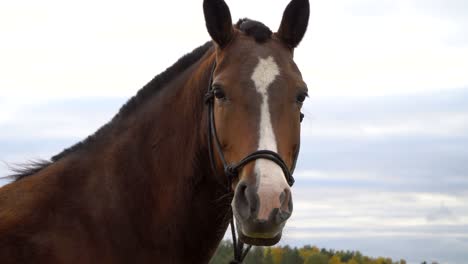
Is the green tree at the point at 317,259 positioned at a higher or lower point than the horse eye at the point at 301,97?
lower

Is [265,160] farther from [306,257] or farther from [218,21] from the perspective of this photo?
[306,257]

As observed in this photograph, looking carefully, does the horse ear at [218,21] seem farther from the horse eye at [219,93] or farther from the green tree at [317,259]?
the green tree at [317,259]

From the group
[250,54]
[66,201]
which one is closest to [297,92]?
[250,54]

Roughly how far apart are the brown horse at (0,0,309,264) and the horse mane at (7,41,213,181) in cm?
2

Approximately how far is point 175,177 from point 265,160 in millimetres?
1306

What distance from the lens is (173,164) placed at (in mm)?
6758

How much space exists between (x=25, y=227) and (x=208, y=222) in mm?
1754

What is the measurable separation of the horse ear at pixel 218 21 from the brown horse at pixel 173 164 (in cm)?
1

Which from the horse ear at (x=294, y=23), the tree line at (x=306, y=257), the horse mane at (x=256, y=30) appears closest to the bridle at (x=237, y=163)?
the horse mane at (x=256, y=30)

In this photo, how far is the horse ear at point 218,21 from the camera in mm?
6797

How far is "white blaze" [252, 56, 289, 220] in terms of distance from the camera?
17.9 feet

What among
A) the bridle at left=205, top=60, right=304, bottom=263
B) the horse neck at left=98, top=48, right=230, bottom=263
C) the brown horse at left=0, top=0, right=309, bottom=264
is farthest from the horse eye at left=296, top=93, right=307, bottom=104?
the horse neck at left=98, top=48, right=230, bottom=263

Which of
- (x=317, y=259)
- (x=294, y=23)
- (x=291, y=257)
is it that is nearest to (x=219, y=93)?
(x=294, y=23)

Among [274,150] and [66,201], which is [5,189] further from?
[274,150]
